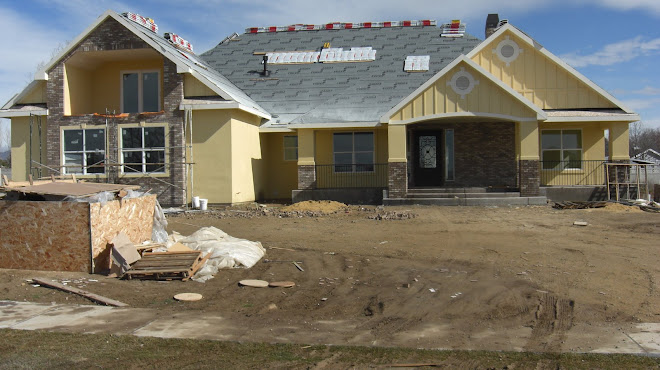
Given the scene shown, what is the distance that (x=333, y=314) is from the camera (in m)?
6.95

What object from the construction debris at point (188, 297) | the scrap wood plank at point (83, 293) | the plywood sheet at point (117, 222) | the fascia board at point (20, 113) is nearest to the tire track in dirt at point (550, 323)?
the construction debris at point (188, 297)

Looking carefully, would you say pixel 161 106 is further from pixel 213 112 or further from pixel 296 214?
pixel 296 214

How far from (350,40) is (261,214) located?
511 inches

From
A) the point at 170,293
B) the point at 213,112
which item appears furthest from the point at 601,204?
the point at 170,293

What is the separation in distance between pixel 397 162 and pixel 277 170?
6440 millimetres

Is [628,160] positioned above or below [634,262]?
above

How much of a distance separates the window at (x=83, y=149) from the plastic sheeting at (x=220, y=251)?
1012 centimetres

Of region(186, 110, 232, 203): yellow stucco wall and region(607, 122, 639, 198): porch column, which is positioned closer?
region(186, 110, 232, 203): yellow stucco wall

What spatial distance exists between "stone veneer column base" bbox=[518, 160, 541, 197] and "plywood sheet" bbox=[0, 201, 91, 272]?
14366 millimetres

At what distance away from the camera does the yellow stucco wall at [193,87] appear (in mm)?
19547

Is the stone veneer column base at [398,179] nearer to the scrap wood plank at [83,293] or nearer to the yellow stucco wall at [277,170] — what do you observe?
the yellow stucco wall at [277,170]

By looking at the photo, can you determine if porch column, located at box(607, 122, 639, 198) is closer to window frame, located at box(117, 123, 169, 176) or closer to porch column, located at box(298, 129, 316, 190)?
porch column, located at box(298, 129, 316, 190)

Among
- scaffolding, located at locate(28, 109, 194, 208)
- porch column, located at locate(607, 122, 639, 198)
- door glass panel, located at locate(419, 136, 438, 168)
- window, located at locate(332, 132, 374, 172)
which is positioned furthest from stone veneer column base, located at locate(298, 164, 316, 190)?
porch column, located at locate(607, 122, 639, 198)

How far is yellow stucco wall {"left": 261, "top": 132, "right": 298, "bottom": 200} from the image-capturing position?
23.5 m
